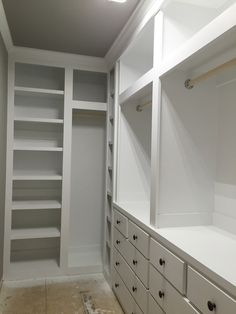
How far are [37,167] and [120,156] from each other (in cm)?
115

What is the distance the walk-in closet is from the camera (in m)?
1.60

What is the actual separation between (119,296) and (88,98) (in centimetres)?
230

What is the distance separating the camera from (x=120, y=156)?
8.96 feet

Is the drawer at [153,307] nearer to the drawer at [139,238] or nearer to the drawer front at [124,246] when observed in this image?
the drawer at [139,238]

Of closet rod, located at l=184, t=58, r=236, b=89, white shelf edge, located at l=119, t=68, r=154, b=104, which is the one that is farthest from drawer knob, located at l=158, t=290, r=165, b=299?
white shelf edge, located at l=119, t=68, r=154, b=104

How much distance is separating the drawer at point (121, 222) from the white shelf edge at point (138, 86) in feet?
3.63

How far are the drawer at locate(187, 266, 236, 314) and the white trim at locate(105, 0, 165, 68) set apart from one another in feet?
5.47

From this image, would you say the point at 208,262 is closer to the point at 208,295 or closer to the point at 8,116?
the point at 208,295

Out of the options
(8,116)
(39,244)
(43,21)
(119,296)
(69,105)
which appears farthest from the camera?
(39,244)

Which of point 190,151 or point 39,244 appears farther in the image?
point 39,244

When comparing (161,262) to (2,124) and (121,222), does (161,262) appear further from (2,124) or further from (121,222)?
(2,124)

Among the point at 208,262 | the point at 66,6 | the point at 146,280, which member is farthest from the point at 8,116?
the point at 208,262

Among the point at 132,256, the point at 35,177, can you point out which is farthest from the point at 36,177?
the point at 132,256

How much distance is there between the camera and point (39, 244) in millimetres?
3328
